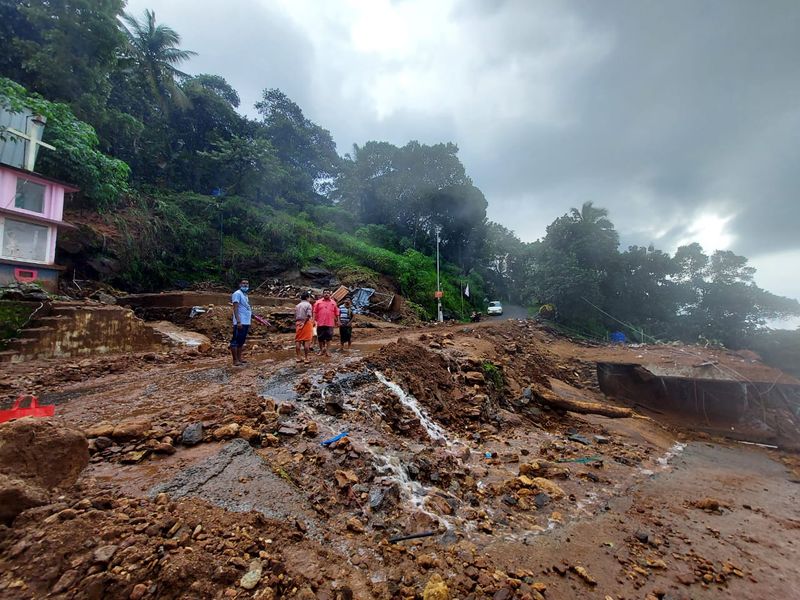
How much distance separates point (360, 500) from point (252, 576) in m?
1.47

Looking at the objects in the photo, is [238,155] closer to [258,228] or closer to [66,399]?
[258,228]

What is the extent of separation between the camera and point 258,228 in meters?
23.3

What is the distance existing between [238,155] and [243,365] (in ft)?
67.3

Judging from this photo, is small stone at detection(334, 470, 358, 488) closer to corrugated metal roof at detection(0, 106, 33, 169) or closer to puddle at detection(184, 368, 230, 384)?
puddle at detection(184, 368, 230, 384)

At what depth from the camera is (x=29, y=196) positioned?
10.9 m

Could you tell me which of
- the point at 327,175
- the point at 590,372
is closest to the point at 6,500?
the point at 590,372

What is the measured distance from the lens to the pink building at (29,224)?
1020 centimetres

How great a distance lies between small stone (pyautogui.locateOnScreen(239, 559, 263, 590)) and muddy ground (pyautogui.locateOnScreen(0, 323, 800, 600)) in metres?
0.02

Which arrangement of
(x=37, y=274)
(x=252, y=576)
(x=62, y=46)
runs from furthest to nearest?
1. (x=62, y=46)
2. (x=37, y=274)
3. (x=252, y=576)

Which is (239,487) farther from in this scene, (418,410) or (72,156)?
(72,156)

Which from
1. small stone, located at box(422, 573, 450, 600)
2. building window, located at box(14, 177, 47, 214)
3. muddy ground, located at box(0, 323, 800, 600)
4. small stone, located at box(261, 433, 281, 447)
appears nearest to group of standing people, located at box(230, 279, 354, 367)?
muddy ground, located at box(0, 323, 800, 600)

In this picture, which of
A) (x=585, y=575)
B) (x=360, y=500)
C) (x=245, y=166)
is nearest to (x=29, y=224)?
(x=360, y=500)

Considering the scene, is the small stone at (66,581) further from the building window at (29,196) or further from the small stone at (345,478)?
the building window at (29,196)

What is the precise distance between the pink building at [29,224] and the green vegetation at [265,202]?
4.25ft
